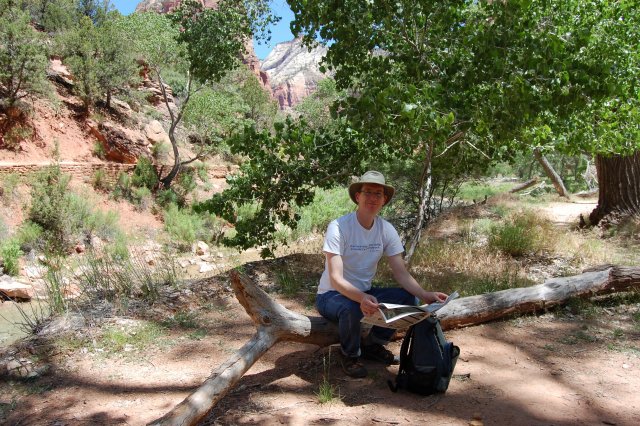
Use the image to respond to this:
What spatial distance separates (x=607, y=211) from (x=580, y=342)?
6839 millimetres

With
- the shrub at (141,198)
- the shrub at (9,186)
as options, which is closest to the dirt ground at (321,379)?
the shrub at (9,186)

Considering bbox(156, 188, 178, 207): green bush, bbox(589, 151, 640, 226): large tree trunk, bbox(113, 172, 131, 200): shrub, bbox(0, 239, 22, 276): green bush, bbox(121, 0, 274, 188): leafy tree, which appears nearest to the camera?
bbox(121, 0, 274, 188): leafy tree

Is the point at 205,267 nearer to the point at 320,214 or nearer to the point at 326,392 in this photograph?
the point at 320,214

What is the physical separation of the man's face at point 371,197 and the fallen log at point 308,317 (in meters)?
0.88

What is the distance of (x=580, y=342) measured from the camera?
3922 mm

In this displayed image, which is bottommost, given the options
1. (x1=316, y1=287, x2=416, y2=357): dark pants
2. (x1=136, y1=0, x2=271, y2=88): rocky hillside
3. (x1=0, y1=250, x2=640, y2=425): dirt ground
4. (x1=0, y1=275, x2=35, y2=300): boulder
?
(x1=0, y1=275, x2=35, y2=300): boulder

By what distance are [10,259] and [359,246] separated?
1132 cm

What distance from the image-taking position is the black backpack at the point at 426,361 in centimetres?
301

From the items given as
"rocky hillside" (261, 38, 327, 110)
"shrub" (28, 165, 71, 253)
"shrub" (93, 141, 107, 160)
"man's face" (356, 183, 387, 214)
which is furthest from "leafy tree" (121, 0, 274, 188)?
"rocky hillside" (261, 38, 327, 110)

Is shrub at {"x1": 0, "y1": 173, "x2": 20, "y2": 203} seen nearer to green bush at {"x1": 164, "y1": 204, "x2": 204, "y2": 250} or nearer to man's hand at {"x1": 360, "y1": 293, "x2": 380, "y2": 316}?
green bush at {"x1": 164, "y1": 204, "x2": 204, "y2": 250}

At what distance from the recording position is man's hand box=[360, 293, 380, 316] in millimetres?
2840

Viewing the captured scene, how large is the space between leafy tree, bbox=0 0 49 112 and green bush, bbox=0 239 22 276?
276 inches

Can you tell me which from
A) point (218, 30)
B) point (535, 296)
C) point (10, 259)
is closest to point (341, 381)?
point (535, 296)

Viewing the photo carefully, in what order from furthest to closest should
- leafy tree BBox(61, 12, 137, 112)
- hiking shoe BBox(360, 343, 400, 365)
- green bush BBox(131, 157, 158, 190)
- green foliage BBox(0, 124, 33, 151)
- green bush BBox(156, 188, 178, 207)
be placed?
leafy tree BBox(61, 12, 137, 112) < green bush BBox(131, 157, 158, 190) < green bush BBox(156, 188, 178, 207) < green foliage BBox(0, 124, 33, 151) < hiking shoe BBox(360, 343, 400, 365)
